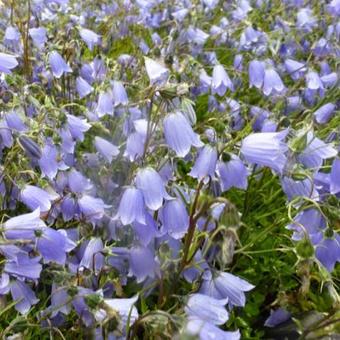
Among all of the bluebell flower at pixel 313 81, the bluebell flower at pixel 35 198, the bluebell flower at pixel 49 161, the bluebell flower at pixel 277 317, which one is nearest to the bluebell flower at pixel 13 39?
the bluebell flower at pixel 49 161

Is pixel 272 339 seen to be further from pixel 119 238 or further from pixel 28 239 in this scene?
pixel 28 239

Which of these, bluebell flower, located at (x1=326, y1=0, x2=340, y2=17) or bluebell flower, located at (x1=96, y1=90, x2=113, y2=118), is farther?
bluebell flower, located at (x1=326, y1=0, x2=340, y2=17)

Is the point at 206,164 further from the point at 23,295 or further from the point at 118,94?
the point at 118,94

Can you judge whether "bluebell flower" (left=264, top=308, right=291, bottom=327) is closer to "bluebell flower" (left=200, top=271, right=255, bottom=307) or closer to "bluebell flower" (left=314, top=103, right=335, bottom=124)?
"bluebell flower" (left=200, top=271, right=255, bottom=307)

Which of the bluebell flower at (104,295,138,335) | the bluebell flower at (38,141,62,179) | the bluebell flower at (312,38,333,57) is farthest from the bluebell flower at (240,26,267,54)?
the bluebell flower at (104,295,138,335)

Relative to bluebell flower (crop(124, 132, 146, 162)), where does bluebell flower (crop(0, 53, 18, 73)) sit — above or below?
above

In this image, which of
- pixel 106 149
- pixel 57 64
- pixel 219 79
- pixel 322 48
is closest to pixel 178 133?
pixel 106 149

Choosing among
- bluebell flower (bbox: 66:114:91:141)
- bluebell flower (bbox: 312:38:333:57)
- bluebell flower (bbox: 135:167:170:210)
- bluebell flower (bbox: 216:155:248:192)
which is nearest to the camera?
bluebell flower (bbox: 135:167:170:210)
